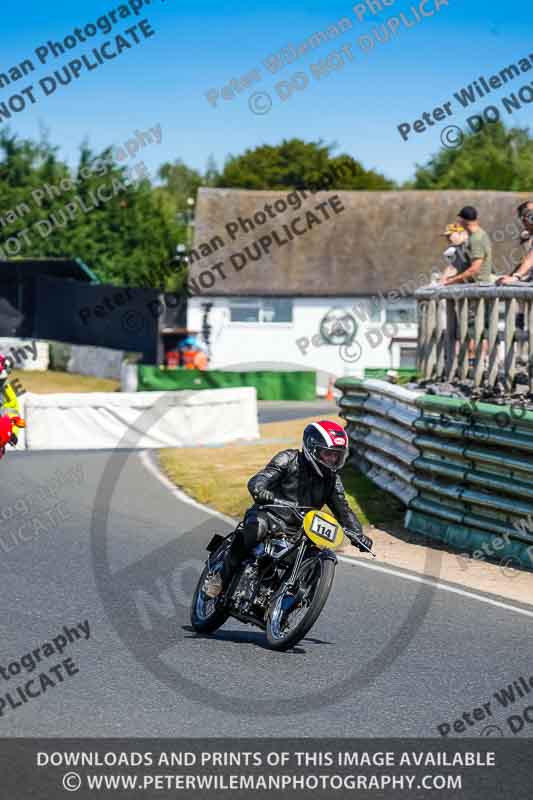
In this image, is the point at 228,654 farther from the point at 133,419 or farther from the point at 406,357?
the point at 406,357

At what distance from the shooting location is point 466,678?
26.8 feet

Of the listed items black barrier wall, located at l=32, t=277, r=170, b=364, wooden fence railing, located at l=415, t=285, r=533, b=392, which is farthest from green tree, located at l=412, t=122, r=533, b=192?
wooden fence railing, located at l=415, t=285, r=533, b=392

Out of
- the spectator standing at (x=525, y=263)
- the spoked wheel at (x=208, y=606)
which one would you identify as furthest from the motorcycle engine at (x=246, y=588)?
the spectator standing at (x=525, y=263)

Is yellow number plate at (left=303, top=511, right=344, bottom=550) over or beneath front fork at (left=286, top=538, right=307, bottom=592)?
over

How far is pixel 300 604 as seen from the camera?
28.1ft

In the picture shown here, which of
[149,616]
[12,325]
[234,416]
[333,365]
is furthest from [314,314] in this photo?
[149,616]

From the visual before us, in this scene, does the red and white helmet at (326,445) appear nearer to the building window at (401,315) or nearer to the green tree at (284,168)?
the building window at (401,315)

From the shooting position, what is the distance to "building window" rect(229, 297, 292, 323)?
55.7 meters

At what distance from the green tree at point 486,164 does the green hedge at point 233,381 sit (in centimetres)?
3435

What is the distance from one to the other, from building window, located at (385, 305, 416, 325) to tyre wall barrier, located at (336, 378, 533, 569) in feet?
125

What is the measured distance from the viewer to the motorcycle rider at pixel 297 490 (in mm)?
8797

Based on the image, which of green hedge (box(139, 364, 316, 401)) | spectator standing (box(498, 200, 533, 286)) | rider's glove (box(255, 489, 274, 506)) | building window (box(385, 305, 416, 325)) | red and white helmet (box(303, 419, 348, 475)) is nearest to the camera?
red and white helmet (box(303, 419, 348, 475))

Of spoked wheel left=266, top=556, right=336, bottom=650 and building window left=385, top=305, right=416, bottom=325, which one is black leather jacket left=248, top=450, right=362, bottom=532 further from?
building window left=385, top=305, right=416, bottom=325
